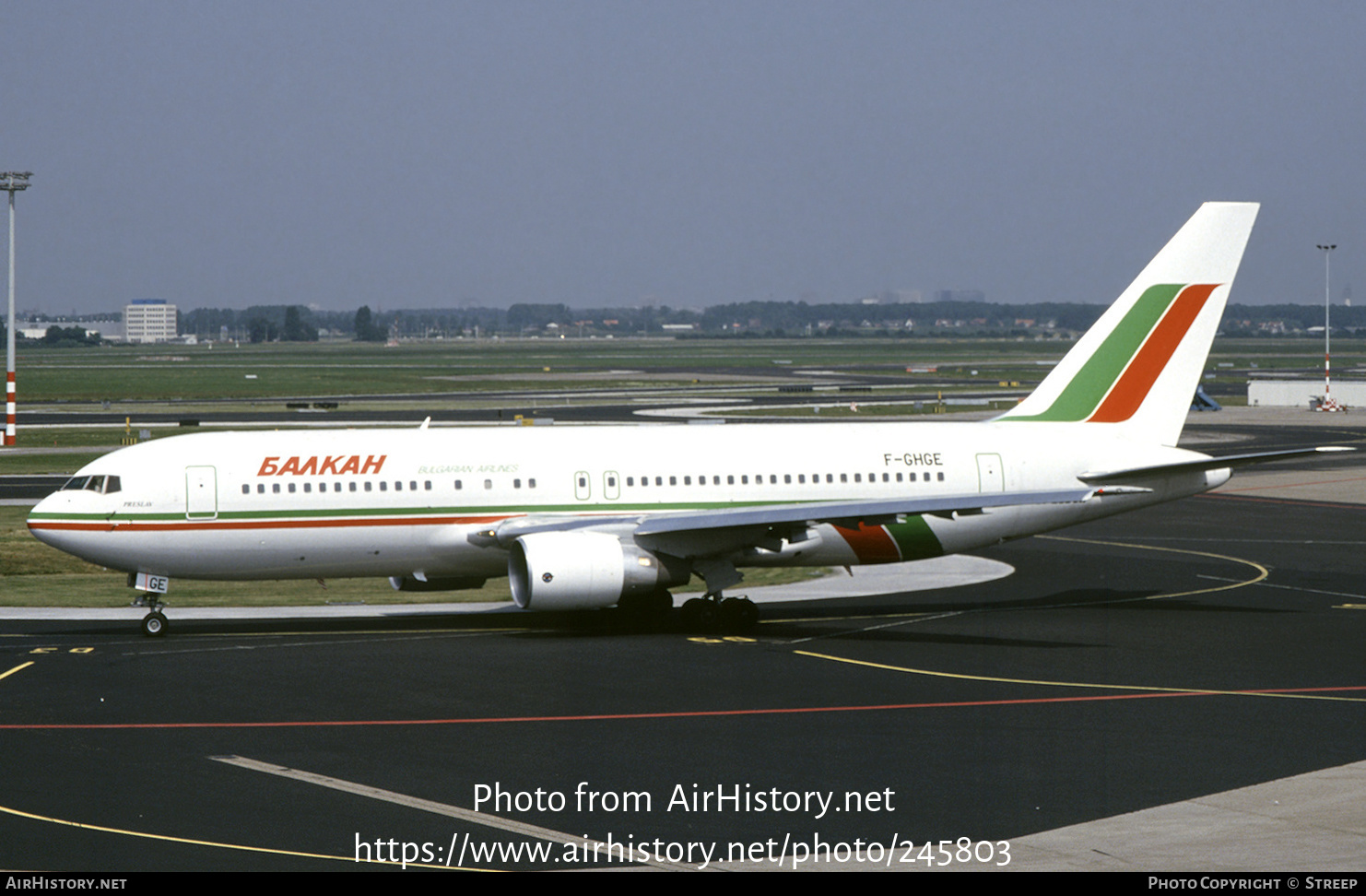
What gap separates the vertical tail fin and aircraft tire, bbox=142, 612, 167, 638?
2088 centimetres

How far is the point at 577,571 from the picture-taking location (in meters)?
31.9

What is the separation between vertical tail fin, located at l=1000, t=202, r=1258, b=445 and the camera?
38562 millimetres

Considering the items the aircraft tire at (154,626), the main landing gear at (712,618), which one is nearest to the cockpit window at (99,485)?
the aircraft tire at (154,626)

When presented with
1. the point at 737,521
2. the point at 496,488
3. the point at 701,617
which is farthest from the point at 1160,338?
the point at 496,488

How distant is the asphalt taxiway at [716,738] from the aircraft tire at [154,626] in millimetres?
539

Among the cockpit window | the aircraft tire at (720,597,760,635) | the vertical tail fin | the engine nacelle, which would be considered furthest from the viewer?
the vertical tail fin

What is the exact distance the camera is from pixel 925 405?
11038 centimetres

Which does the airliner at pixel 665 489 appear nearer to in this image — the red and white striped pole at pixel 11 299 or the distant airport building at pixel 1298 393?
the red and white striped pole at pixel 11 299

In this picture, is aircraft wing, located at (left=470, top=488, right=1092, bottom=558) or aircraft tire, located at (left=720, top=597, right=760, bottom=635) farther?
aircraft tire, located at (left=720, top=597, right=760, bottom=635)

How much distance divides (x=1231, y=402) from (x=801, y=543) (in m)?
100

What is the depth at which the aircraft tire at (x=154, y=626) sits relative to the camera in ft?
108

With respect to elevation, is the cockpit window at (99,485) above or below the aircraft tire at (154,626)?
above

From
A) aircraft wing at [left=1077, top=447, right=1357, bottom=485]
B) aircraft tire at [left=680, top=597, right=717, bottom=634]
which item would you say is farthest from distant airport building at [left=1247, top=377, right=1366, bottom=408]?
aircraft tire at [left=680, top=597, right=717, bottom=634]

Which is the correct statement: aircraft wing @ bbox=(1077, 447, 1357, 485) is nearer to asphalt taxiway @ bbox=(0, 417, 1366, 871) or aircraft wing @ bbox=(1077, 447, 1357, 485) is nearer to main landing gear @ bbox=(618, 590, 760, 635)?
asphalt taxiway @ bbox=(0, 417, 1366, 871)
